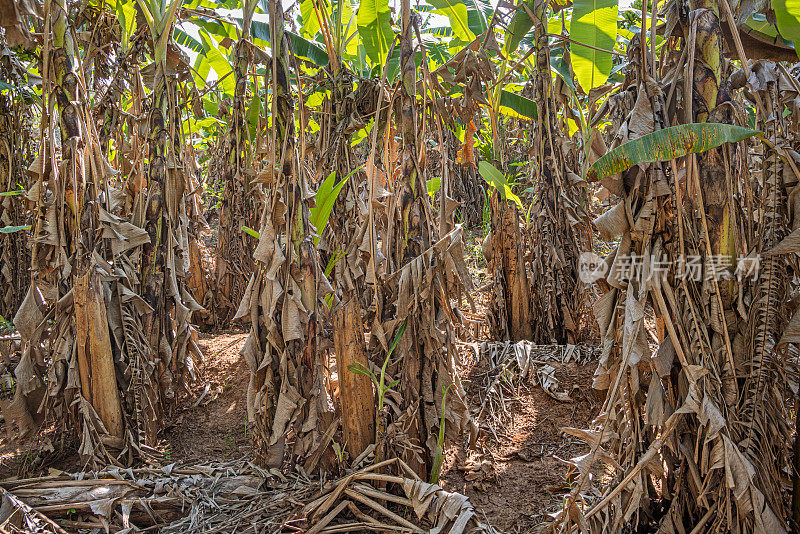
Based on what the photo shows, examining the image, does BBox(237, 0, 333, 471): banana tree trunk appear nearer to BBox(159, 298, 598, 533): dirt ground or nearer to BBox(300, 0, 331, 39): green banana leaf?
BBox(159, 298, 598, 533): dirt ground

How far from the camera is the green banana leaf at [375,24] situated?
2893 mm

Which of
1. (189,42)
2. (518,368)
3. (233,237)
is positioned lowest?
(518,368)

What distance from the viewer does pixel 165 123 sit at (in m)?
2.71

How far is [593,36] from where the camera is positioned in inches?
124

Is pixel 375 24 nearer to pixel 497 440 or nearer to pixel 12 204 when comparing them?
pixel 497 440

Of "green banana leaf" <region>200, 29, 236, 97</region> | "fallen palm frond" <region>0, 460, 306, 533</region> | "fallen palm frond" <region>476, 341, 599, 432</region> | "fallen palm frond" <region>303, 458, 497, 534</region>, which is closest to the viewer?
"fallen palm frond" <region>303, 458, 497, 534</region>

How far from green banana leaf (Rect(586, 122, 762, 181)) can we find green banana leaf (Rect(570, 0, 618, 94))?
1.79 metres

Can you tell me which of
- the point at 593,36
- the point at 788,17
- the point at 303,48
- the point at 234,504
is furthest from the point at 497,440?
the point at 303,48

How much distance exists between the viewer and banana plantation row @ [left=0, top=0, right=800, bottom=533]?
5.31 ft

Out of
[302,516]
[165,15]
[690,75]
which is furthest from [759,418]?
[165,15]

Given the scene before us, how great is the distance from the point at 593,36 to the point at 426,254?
2.01 meters

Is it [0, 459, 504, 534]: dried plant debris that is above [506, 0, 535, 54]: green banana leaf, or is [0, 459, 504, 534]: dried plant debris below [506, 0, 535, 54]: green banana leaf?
below

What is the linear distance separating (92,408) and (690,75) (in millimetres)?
2778

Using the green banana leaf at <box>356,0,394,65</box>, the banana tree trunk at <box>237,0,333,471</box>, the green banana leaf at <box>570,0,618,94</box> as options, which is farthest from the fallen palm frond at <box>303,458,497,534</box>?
the green banana leaf at <box>570,0,618,94</box>
